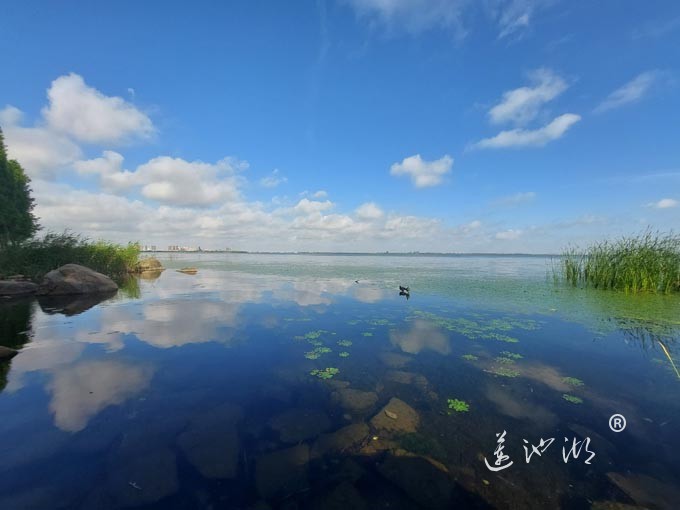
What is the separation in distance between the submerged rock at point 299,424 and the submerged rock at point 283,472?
0.27 meters

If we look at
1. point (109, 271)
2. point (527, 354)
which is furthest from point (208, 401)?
point (109, 271)

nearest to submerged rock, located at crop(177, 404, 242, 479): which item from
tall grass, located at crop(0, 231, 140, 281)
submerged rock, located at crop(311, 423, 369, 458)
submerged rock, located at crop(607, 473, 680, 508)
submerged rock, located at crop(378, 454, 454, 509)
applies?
submerged rock, located at crop(311, 423, 369, 458)

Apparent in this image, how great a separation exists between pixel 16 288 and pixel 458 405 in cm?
2320

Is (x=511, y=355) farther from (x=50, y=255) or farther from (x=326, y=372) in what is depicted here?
(x=50, y=255)

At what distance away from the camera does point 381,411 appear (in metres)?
5.14

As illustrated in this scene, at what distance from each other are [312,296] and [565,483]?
14.6 metres

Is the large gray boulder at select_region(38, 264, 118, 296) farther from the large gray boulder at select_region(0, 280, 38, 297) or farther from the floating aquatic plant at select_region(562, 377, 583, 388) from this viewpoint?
the floating aquatic plant at select_region(562, 377, 583, 388)

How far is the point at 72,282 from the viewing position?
17406 millimetres

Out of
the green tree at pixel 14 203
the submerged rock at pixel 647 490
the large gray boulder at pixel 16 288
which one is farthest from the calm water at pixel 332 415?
the green tree at pixel 14 203

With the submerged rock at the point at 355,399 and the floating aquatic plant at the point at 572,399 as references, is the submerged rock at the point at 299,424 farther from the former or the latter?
the floating aquatic plant at the point at 572,399

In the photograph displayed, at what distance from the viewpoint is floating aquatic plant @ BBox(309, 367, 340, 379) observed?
6633mm

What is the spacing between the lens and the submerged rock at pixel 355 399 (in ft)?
17.5

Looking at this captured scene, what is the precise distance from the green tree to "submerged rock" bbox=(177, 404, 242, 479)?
109 feet

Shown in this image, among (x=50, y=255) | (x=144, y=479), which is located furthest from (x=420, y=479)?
(x=50, y=255)
